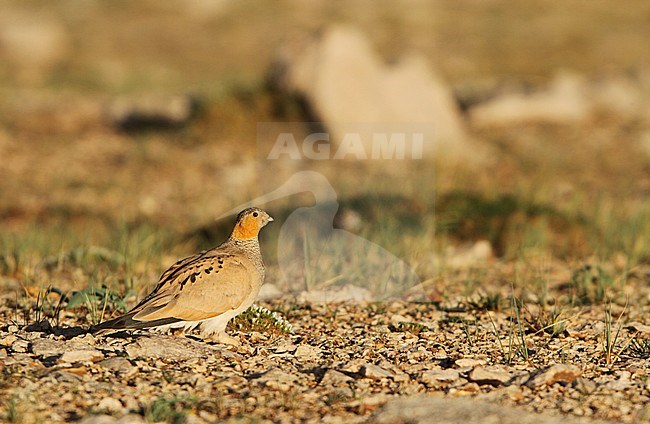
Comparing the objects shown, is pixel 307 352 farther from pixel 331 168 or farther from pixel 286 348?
pixel 331 168

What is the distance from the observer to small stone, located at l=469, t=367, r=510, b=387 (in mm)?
4430

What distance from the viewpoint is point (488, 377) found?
4441 millimetres

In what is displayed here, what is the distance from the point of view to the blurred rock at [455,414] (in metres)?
3.84

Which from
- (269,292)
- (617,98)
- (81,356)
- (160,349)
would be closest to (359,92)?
(617,98)

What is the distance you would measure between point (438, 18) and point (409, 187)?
35189mm

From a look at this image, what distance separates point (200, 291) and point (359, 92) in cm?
820

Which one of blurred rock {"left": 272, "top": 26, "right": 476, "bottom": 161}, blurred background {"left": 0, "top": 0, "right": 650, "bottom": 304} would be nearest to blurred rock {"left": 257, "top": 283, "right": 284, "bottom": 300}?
blurred background {"left": 0, "top": 0, "right": 650, "bottom": 304}

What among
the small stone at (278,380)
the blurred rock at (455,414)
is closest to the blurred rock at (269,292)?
the small stone at (278,380)

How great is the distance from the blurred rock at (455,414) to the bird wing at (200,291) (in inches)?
46.9

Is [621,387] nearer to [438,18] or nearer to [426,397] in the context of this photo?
[426,397]

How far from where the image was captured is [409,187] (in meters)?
9.70

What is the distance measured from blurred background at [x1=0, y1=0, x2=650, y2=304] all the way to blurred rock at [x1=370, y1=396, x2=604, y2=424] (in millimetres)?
2469

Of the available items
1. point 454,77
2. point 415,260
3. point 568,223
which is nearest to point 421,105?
point 568,223

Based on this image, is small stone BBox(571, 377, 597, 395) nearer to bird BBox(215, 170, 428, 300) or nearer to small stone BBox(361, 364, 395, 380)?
small stone BBox(361, 364, 395, 380)
